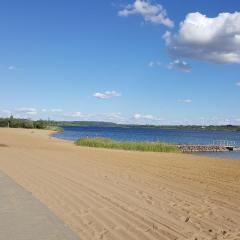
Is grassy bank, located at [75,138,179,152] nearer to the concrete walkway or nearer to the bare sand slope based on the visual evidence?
the bare sand slope

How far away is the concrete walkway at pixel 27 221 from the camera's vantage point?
22.2 feet

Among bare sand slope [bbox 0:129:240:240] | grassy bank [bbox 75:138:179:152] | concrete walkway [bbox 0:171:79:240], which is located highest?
grassy bank [bbox 75:138:179:152]

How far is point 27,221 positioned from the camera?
7.69 meters

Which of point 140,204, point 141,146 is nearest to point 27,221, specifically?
point 140,204

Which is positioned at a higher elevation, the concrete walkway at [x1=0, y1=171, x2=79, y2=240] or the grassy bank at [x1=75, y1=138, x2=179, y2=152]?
the grassy bank at [x1=75, y1=138, x2=179, y2=152]

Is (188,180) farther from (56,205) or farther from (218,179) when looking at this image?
(56,205)

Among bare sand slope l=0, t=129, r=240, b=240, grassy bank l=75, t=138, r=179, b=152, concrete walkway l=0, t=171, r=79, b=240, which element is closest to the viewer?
concrete walkway l=0, t=171, r=79, b=240

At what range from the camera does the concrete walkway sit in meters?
6.78

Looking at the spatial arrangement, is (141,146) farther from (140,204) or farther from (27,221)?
(27,221)

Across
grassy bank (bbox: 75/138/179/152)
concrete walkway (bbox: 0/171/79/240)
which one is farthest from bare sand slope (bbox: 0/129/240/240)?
grassy bank (bbox: 75/138/179/152)

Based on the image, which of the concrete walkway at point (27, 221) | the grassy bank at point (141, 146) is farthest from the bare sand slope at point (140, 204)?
the grassy bank at point (141, 146)

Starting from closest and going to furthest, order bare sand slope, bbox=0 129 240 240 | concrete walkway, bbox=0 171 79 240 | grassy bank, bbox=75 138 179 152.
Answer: concrete walkway, bbox=0 171 79 240, bare sand slope, bbox=0 129 240 240, grassy bank, bbox=75 138 179 152

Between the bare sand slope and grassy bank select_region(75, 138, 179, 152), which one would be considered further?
grassy bank select_region(75, 138, 179, 152)

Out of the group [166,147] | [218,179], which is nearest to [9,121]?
Answer: [166,147]
